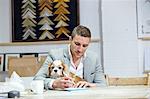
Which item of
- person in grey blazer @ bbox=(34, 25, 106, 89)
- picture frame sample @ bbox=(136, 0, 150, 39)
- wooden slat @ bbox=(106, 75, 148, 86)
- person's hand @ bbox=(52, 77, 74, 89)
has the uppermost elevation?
picture frame sample @ bbox=(136, 0, 150, 39)

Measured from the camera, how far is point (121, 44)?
3756 mm

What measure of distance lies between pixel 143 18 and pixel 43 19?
4.26ft

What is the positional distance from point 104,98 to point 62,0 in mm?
2640

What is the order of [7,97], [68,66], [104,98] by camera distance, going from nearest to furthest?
[104,98]
[7,97]
[68,66]

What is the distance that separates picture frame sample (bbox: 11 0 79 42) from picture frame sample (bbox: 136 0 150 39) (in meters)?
0.80

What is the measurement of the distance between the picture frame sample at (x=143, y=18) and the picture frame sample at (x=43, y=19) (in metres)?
0.80

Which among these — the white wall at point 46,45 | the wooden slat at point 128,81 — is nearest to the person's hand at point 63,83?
the wooden slat at point 128,81

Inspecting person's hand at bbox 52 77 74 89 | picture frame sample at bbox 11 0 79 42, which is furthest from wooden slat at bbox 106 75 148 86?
picture frame sample at bbox 11 0 79 42

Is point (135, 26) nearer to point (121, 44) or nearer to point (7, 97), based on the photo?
point (121, 44)

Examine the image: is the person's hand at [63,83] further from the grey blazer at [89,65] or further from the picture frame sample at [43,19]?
the picture frame sample at [43,19]

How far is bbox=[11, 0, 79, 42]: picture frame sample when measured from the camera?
3.96m

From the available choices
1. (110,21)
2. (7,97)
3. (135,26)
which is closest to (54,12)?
(110,21)

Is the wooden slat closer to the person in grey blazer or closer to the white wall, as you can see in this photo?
the person in grey blazer

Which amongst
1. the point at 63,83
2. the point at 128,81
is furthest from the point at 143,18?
the point at 63,83
